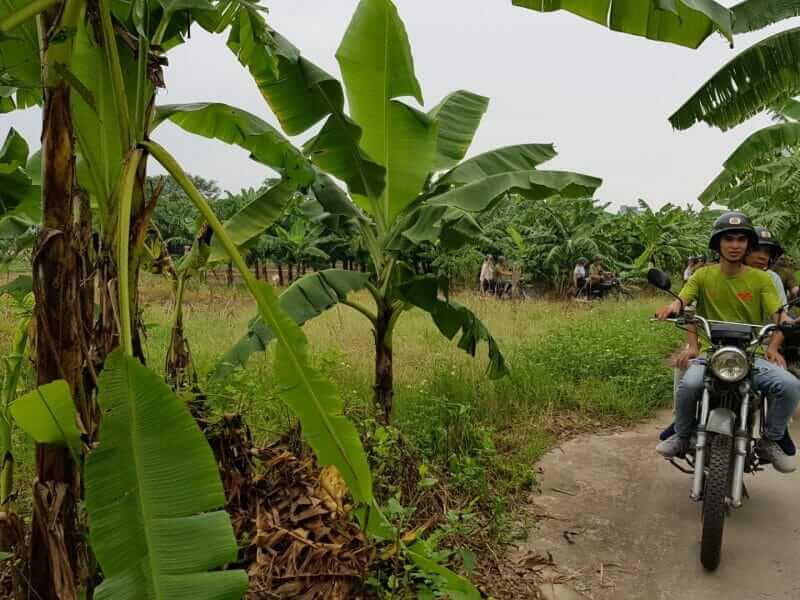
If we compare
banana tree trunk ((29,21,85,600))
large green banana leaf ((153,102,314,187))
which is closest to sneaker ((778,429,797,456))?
large green banana leaf ((153,102,314,187))

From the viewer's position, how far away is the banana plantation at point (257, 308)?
4.50ft

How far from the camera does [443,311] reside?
169 inches

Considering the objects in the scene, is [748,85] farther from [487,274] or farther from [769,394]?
[487,274]

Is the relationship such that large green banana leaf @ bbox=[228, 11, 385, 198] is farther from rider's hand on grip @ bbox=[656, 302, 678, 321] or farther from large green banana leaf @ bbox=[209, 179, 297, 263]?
rider's hand on grip @ bbox=[656, 302, 678, 321]

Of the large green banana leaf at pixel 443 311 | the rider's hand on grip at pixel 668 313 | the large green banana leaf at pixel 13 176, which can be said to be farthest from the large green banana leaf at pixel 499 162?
the large green banana leaf at pixel 13 176

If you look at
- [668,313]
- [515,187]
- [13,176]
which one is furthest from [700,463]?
[13,176]

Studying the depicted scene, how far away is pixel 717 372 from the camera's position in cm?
326

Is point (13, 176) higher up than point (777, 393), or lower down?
higher up

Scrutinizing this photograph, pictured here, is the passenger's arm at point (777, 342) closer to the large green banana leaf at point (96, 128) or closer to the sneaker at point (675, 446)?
the sneaker at point (675, 446)

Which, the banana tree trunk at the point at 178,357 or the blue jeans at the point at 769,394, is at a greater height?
the banana tree trunk at the point at 178,357

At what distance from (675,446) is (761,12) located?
166 inches

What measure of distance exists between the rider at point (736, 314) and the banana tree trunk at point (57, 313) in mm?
3127

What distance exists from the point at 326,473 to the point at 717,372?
2186mm

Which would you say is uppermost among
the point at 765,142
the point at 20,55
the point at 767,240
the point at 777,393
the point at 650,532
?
the point at 765,142
